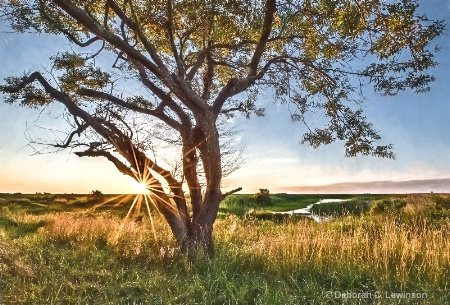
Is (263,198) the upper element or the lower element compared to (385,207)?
upper

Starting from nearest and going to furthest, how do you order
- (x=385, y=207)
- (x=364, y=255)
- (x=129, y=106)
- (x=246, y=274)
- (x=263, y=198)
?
1. (x=246, y=274)
2. (x=364, y=255)
3. (x=129, y=106)
4. (x=385, y=207)
5. (x=263, y=198)

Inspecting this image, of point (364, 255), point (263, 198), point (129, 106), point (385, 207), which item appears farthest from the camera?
point (263, 198)

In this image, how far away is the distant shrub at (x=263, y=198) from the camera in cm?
3251

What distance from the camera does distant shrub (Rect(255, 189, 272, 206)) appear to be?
107ft

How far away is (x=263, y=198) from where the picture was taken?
109 feet

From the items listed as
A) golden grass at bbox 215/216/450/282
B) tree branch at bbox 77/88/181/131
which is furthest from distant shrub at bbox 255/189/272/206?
golden grass at bbox 215/216/450/282

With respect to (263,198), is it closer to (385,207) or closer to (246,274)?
(385,207)

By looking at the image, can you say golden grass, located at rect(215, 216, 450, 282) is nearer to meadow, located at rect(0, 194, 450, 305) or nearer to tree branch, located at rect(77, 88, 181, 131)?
meadow, located at rect(0, 194, 450, 305)

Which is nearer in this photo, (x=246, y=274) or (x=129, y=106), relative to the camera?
(x=246, y=274)

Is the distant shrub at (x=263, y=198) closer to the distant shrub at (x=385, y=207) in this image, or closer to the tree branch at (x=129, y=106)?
the distant shrub at (x=385, y=207)

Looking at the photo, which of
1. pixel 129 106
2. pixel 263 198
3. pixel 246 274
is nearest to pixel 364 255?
pixel 246 274

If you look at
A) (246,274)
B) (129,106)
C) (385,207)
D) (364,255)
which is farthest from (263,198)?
(246,274)

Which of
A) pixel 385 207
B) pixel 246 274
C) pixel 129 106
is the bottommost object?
pixel 246 274

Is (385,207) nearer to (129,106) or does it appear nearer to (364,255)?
(364,255)
